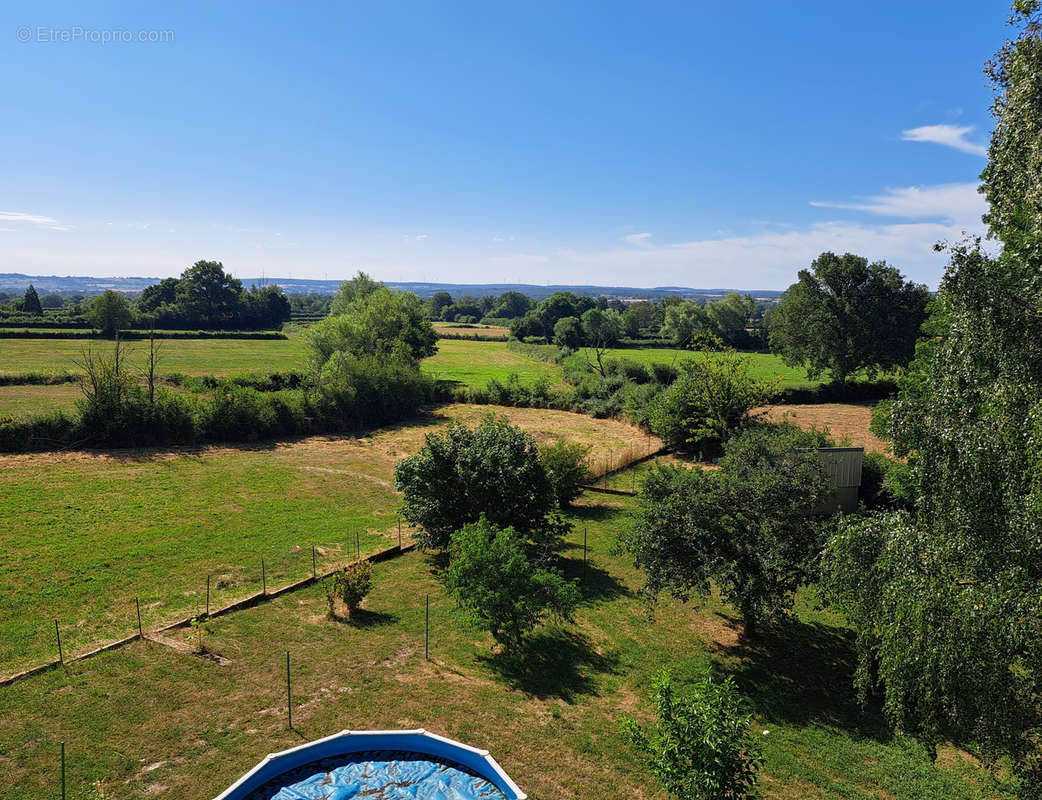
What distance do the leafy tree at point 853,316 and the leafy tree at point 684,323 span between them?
147 feet

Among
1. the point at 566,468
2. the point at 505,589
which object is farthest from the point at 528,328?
the point at 505,589

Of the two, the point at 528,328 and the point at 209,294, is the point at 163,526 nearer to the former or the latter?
the point at 528,328

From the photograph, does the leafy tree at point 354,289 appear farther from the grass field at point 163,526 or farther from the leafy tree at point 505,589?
the leafy tree at point 505,589

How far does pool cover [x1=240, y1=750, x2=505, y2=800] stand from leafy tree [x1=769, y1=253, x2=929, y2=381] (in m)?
45.6

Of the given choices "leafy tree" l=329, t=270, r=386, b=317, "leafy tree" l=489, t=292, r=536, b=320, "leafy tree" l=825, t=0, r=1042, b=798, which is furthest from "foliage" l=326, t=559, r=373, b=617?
"leafy tree" l=489, t=292, r=536, b=320

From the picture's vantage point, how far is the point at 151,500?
24156 millimetres

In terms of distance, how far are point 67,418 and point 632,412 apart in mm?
36403

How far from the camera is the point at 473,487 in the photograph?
1830 cm

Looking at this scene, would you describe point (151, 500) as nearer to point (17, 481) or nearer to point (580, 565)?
point (17, 481)

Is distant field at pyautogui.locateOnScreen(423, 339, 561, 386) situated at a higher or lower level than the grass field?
higher

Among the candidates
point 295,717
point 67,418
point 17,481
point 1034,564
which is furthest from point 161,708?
point 67,418

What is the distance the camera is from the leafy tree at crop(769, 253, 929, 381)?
43906 millimetres

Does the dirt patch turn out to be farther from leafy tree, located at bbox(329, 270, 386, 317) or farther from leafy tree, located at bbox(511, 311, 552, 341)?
leafy tree, located at bbox(511, 311, 552, 341)

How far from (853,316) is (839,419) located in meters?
8.58
